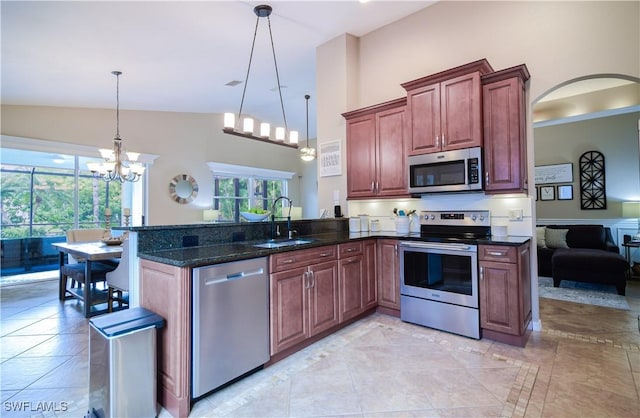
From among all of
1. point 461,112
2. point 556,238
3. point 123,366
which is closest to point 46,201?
point 123,366

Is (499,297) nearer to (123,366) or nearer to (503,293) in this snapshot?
(503,293)

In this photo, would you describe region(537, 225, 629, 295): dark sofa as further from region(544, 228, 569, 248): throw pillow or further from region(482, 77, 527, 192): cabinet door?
region(482, 77, 527, 192): cabinet door

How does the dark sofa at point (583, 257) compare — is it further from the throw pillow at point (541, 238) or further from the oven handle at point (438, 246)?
the oven handle at point (438, 246)

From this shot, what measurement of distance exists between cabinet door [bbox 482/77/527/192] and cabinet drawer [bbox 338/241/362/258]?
1375 millimetres

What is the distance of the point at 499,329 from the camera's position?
107 inches

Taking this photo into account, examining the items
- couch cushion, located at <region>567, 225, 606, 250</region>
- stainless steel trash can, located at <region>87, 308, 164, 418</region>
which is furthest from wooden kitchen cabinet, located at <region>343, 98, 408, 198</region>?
couch cushion, located at <region>567, 225, 606, 250</region>

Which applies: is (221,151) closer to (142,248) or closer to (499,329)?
(142,248)

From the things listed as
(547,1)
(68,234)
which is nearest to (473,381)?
(547,1)

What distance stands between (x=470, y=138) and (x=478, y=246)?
105cm

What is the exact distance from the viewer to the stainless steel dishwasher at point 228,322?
1.87 m

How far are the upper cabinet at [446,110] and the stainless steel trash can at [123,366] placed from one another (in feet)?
9.56

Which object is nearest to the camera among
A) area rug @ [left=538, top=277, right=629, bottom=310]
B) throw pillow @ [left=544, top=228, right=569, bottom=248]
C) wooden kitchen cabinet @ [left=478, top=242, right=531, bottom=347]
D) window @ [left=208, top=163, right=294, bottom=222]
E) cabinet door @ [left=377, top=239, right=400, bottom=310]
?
wooden kitchen cabinet @ [left=478, top=242, right=531, bottom=347]

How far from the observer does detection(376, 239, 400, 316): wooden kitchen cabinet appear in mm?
3348

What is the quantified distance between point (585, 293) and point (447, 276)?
2.67 metres
